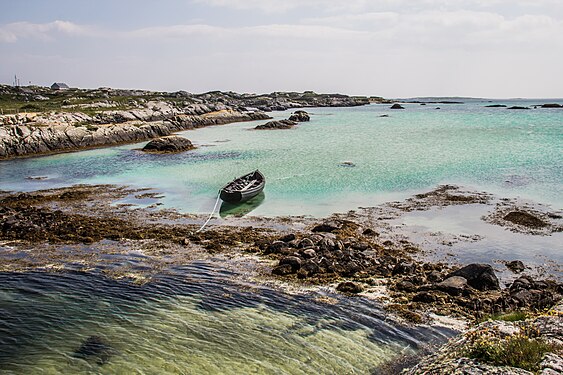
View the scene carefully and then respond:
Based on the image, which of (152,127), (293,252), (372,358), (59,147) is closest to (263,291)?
(293,252)

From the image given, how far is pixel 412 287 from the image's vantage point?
14.9 meters

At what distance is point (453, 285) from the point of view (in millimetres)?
14594

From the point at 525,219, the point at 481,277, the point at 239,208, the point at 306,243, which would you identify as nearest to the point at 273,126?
the point at 239,208

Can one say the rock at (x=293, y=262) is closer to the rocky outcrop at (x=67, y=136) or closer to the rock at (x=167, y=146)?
the rock at (x=167, y=146)

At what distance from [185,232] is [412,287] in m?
11.9

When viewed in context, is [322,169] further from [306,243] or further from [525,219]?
[306,243]

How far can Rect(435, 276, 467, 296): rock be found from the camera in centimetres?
1441

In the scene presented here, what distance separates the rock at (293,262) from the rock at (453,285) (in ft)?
16.9

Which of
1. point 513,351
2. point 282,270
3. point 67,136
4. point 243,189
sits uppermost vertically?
point 67,136

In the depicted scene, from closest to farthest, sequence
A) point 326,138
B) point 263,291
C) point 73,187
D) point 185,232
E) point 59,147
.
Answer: point 263,291 < point 185,232 < point 73,187 < point 59,147 < point 326,138

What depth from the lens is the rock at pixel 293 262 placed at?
1649cm

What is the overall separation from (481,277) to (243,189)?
1699 centimetres

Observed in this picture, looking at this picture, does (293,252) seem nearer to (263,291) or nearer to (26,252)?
(263,291)

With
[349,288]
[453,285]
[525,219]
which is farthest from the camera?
[525,219]
